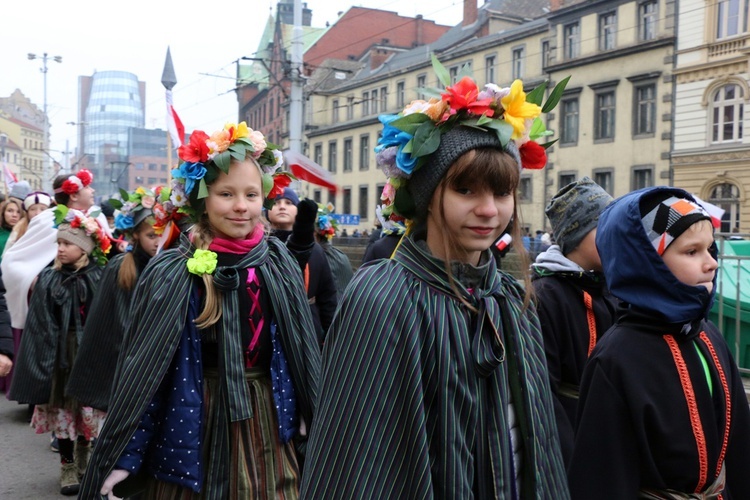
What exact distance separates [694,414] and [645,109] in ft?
103

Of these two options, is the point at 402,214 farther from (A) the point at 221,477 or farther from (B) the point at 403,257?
(A) the point at 221,477

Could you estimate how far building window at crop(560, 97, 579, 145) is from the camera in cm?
3453

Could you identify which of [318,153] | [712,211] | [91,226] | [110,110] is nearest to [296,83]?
[91,226]

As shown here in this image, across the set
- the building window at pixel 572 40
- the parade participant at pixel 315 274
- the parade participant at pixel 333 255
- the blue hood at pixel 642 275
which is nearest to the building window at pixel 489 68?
the building window at pixel 572 40

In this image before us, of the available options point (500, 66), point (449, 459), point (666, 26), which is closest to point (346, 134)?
point (500, 66)

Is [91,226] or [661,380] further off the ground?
[91,226]

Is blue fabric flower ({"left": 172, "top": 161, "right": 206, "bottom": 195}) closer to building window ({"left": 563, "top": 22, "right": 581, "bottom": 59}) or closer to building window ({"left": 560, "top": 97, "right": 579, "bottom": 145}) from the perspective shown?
building window ({"left": 560, "top": 97, "right": 579, "bottom": 145})

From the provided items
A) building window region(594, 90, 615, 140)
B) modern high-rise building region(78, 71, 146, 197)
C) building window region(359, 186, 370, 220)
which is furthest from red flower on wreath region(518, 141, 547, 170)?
modern high-rise building region(78, 71, 146, 197)

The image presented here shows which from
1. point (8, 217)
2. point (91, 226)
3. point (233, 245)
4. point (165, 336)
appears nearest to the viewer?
point (165, 336)

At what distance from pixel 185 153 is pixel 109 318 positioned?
214 cm

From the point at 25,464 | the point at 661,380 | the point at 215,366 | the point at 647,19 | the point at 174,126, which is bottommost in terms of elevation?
the point at 25,464

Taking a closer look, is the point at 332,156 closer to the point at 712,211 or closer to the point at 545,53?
the point at 545,53

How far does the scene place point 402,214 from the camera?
233 cm

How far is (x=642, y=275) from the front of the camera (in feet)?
7.90
